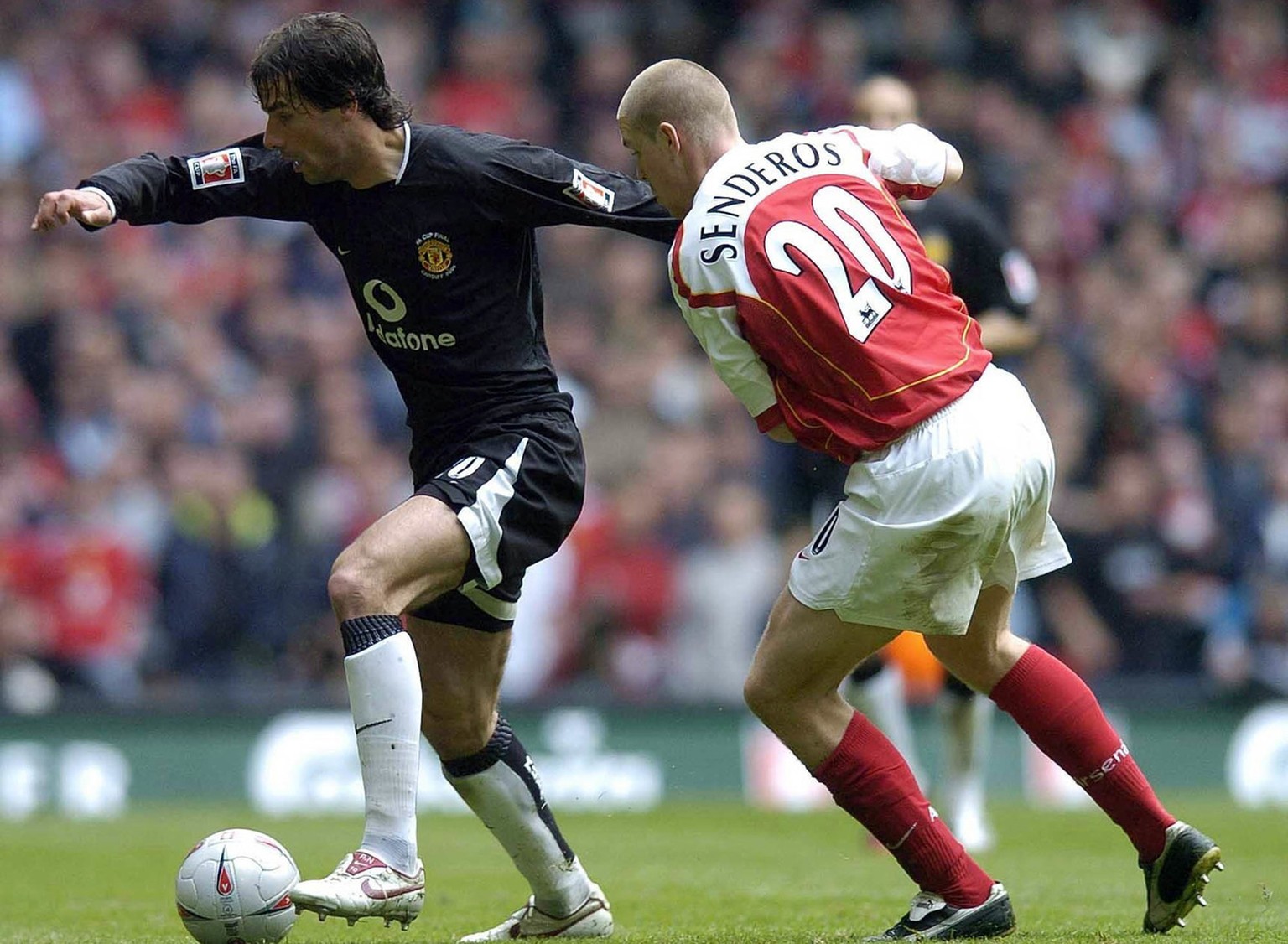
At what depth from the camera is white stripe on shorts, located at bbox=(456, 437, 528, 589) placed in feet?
16.5

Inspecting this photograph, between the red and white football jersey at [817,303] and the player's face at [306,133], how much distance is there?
1031mm

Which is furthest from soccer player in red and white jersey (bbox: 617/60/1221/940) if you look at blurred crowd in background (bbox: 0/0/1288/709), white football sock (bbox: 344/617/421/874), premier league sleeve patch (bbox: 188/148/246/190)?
blurred crowd in background (bbox: 0/0/1288/709)

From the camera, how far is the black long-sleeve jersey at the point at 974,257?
26.2 feet

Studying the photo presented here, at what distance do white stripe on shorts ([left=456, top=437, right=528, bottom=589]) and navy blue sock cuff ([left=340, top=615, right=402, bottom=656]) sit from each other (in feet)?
1.19

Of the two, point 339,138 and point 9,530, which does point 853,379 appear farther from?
point 9,530

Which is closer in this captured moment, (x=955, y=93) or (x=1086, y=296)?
(x=1086, y=296)

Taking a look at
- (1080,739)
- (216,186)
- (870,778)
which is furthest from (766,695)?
(216,186)

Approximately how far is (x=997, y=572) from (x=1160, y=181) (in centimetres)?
1102

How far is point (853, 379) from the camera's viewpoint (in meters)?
4.75

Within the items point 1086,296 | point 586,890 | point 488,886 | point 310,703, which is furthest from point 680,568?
point 586,890

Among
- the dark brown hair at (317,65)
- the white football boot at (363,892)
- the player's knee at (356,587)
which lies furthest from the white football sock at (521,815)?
the dark brown hair at (317,65)

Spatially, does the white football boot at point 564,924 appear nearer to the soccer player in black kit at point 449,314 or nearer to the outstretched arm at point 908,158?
the soccer player in black kit at point 449,314

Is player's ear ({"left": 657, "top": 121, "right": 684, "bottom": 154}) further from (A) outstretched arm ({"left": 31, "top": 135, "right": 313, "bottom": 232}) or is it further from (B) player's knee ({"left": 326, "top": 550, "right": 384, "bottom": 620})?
(B) player's knee ({"left": 326, "top": 550, "right": 384, "bottom": 620})

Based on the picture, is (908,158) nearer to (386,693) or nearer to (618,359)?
(386,693)
